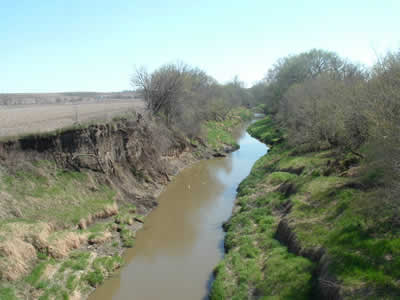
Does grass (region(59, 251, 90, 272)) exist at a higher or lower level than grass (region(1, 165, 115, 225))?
lower

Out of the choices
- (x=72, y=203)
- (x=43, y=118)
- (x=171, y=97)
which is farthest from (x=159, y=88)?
(x=72, y=203)

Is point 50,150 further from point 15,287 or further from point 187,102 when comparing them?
point 187,102

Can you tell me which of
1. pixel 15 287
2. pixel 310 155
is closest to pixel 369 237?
pixel 15 287

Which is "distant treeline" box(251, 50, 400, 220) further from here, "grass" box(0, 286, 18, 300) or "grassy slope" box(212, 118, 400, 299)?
"grass" box(0, 286, 18, 300)

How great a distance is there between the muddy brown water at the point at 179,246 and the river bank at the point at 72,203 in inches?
33.3

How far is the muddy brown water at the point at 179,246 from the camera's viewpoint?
14.0m

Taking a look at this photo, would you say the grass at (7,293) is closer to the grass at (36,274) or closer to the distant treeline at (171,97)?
the grass at (36,274)

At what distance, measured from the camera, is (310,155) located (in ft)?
93.2

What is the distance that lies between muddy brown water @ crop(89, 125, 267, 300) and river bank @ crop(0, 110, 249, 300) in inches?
33.3

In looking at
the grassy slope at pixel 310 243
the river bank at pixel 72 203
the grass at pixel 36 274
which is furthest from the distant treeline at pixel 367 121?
the grass at pixel 36 274

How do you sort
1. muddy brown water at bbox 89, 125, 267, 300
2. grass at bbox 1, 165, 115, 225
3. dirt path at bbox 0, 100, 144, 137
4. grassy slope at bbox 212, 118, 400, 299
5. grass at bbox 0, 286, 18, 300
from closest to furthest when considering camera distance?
grassy slope at bbox 212, 118, 400, 299 → grass at bbox 0, 286, 18, 300 → muddy brown water at bbox 89, 125, 267, 300 → grass at bbox 1, 165, 115, 225 → dirt path at bbox 0, 100, 144, 137

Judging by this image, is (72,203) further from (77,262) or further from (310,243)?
(310,243)

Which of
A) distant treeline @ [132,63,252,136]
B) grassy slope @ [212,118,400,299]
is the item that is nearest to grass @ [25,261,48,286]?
grassy slope @ [212,118,400,299]

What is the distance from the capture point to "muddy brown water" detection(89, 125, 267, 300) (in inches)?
550
